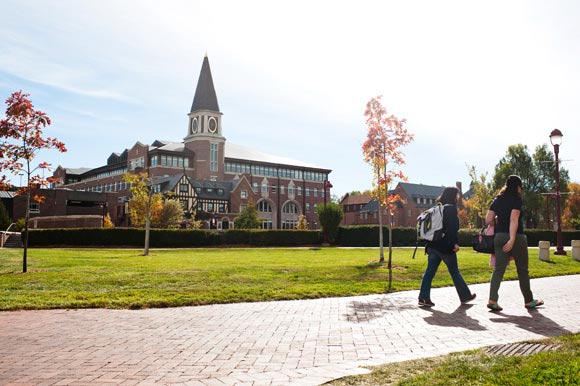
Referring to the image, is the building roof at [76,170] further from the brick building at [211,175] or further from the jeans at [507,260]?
the jeans at [507,260]

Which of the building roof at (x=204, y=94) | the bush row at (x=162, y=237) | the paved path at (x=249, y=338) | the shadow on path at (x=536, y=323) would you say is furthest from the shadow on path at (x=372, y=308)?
the building roof at (x=204, y=94)

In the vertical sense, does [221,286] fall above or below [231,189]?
below

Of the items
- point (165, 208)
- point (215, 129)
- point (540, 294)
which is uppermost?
point (215, 129)

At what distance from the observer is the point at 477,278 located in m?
13.4

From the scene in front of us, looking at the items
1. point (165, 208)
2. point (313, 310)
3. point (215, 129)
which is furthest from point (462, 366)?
point (215, 129)

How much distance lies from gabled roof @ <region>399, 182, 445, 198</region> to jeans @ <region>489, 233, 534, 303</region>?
83.1 metres

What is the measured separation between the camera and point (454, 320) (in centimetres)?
720

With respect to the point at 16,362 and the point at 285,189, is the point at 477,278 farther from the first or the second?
the point at 285,189

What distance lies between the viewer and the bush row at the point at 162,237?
38.7 m

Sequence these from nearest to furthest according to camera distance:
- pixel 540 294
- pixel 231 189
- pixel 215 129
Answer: pixel 540 294
pixel 231 189
pixel 215 129

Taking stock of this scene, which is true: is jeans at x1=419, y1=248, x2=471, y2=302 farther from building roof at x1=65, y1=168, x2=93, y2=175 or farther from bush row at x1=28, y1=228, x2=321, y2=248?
building roof at x1=65, y1=168, x2=93, y2=175

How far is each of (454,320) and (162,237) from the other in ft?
117

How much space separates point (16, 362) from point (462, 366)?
4.18m

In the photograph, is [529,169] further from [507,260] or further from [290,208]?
[507,260]
